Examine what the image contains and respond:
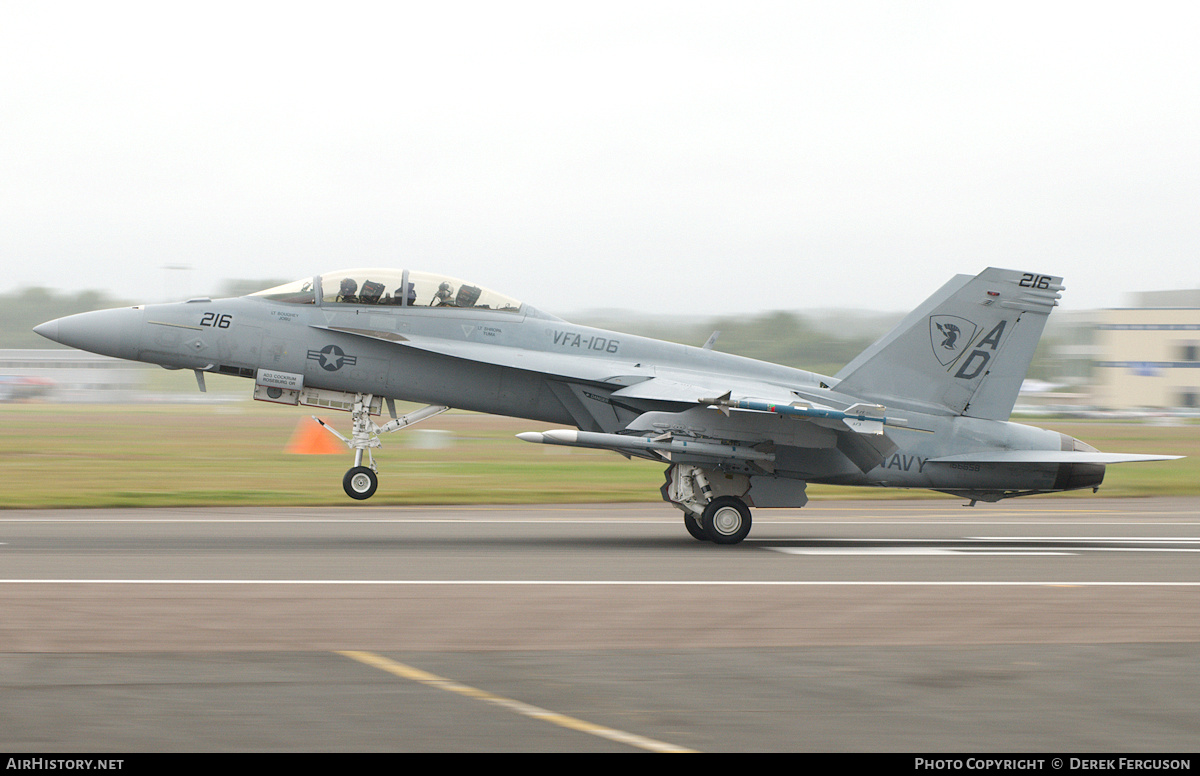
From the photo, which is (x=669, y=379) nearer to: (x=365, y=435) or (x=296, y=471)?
(x=365, y=435)

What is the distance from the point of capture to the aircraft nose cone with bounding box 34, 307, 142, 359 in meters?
14.5

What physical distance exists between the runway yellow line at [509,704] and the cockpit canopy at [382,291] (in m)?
7.95

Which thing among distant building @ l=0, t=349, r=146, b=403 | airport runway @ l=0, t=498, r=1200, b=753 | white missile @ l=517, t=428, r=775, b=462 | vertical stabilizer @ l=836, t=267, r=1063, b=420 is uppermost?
vertical stabilizer @ l=836, t=267, r=1063, b=420

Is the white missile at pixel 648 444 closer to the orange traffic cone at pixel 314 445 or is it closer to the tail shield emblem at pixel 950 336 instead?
the tail shield emblem at pixel 950 336

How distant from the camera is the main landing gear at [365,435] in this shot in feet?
47.2

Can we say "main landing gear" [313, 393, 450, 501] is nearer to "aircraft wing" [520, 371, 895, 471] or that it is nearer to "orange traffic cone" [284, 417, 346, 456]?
"aircraft wing" [520, 371, 895, 471]

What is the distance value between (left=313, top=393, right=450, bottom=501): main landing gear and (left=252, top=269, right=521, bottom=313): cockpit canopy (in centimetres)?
140

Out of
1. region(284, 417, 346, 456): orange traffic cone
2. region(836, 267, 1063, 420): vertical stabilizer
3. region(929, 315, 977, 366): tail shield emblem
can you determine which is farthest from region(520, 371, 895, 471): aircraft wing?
region(284, 417, 346, 456): orange traffic cone

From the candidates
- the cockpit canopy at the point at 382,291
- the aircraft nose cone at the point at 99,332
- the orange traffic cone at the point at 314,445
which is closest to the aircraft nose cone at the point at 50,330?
the aircraft nose cone at the point at 99,332

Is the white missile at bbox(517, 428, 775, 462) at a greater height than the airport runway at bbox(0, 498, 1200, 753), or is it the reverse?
the white missile at bbox(517, 428, 775, 462)

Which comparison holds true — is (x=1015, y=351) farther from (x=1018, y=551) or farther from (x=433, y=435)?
(x=433, y=435)

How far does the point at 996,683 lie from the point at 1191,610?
13.5ft

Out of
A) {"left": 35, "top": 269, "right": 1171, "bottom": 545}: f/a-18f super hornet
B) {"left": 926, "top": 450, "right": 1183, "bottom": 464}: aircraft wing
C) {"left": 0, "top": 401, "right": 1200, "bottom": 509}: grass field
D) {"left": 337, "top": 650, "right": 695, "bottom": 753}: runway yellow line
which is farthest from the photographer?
{"left": 0, "top": 401, "right": 1200, "bottom": 509}: grass field
